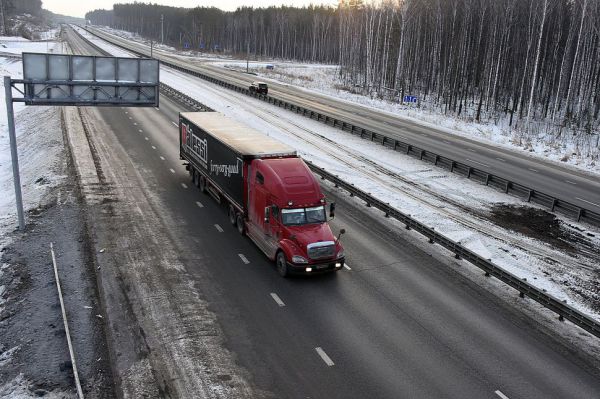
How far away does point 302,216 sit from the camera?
18.0 m

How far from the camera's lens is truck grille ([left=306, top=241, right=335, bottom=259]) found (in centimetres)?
1703

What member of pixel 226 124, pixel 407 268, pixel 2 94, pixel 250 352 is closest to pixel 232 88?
pixel 2 94

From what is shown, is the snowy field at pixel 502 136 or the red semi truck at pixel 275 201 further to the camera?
the snowy field at pixel 502 136

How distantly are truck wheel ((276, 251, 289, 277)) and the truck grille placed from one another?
3.09ft

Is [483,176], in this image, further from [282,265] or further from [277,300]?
[277,300]

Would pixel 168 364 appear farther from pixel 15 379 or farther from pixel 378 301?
pixel 378 301

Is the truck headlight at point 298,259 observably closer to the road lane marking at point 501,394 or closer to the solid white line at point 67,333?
the solid white line at point 67,333

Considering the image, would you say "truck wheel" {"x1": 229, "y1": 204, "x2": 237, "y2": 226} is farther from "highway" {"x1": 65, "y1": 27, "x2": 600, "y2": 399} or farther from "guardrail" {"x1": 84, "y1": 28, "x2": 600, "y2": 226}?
"guardrail" {"x1": 84, "y1": 28, "x2": 600, "y2": 226}

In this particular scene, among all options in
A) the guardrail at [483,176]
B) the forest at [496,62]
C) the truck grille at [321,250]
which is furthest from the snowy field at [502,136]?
the truck grille at [321,250]

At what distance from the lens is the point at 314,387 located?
11.9 meters

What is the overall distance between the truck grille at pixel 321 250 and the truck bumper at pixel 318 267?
268 mm

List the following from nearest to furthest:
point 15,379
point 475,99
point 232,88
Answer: point 15,379 → point 232,88 → point 475,99

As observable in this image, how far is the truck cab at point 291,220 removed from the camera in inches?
675

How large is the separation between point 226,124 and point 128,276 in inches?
444
